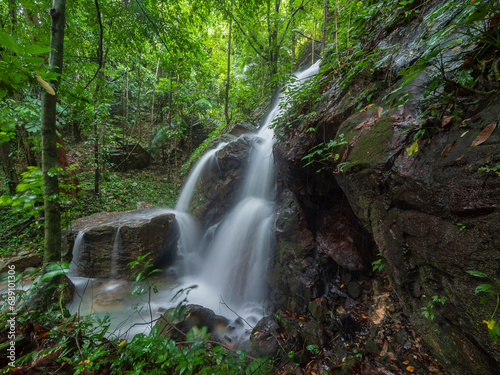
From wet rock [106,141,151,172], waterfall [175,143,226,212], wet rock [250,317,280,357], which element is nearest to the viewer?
wet rock [250,317,280,357]

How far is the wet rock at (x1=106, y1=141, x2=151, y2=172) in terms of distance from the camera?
1068 cm

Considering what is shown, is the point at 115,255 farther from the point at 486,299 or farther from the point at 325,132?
the point at 486,299

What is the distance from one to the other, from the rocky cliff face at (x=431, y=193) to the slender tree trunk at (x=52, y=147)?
11.7 feet

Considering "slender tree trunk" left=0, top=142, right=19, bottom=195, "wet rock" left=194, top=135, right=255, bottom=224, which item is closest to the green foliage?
"wet rock" left=194, top=135, right=255, bottom=224

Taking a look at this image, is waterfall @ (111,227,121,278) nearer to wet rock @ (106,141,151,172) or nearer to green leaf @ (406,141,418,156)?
wet rock @ (106,141,151,172)

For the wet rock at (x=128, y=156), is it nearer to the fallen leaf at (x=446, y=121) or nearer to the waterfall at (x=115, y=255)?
the waterfall at (x=115, y=255)

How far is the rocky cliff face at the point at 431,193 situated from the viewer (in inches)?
55.8

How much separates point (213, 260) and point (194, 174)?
4.23 m

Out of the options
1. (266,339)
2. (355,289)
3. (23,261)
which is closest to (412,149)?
(355,289)

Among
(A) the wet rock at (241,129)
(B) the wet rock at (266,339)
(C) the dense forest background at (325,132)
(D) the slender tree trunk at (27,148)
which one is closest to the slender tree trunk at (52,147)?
(C) the dense forest background at (325,132)

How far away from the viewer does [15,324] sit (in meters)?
1.86

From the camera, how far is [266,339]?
314 cm

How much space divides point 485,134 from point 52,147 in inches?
162

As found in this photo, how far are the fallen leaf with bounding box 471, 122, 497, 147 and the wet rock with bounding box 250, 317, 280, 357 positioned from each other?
136 inches
